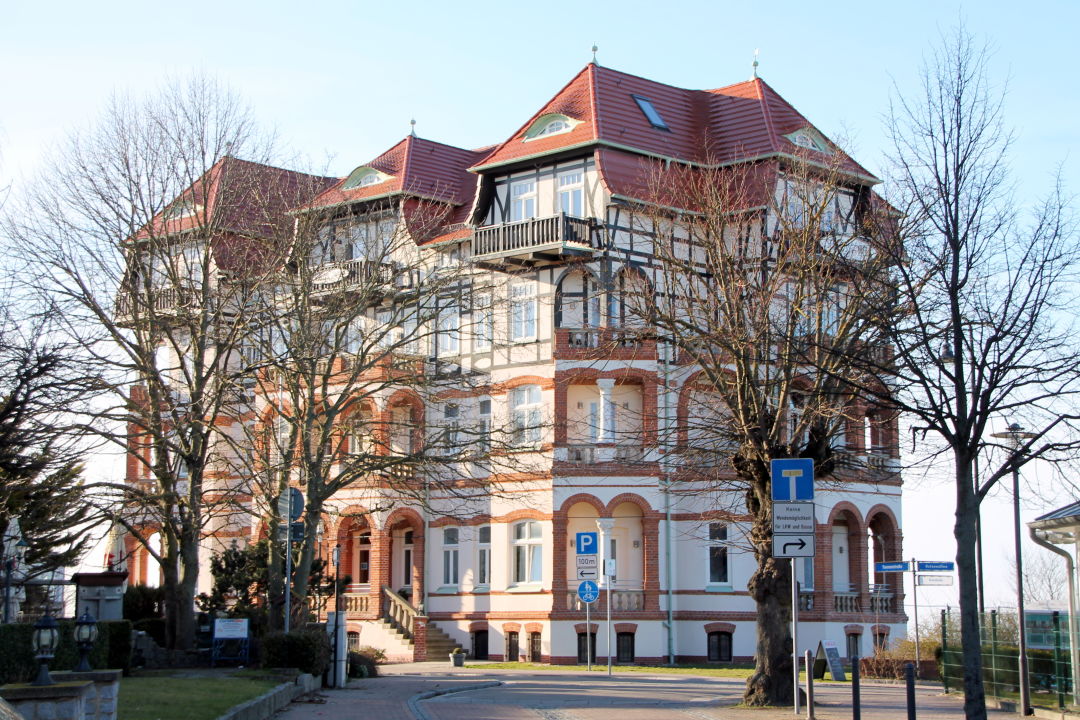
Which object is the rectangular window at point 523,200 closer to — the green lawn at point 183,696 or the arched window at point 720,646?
the arched window at point 720,646

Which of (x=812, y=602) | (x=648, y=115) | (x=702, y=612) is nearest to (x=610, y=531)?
(x=702, y=612)

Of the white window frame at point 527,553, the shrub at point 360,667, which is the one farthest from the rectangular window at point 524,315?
the shrub at point 360,667

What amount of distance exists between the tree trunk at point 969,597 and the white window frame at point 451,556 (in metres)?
29.3

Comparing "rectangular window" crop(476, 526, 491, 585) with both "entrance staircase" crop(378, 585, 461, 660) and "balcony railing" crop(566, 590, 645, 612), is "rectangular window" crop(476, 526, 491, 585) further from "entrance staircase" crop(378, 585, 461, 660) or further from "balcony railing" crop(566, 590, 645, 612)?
"balcony railing" crop(566, 590, 645, 612)

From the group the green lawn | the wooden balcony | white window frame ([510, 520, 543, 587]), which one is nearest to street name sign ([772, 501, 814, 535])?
the green lawn

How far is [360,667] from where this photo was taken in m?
30.8

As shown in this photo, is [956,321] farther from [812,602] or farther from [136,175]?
[812,602]

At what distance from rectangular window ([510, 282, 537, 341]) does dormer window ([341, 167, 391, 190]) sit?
680cm

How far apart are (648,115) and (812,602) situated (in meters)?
15.7

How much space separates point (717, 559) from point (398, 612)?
10027mm

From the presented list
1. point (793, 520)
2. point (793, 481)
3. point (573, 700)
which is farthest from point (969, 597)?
point (573, 700)

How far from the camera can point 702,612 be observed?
136 feet

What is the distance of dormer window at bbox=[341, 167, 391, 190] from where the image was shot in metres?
46.7

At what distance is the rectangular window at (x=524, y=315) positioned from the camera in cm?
4303
